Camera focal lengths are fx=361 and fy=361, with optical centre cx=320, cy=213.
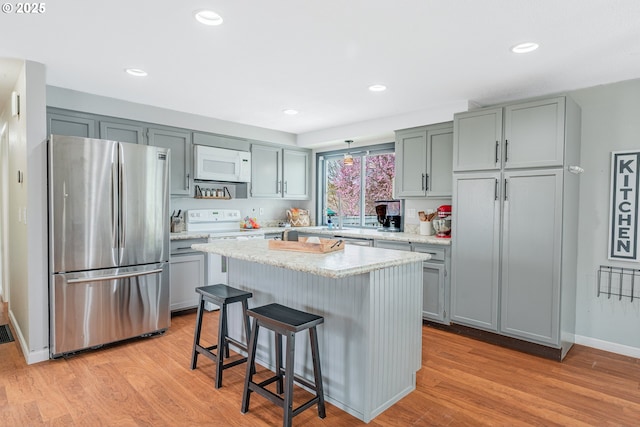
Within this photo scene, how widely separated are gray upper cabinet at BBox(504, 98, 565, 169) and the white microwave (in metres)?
3.16

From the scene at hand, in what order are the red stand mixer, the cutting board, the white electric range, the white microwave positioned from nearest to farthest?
the cutting board < the red stand mixer < the white electric range < the white microwave

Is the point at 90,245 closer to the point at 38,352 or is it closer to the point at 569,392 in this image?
the point at 38,352

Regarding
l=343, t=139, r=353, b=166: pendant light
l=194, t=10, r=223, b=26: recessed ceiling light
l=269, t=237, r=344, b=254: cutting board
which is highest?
l=194, t=10, r=223, b=26: recessed ceiling light

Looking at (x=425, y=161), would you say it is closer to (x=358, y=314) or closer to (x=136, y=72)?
(x=358, y=314)

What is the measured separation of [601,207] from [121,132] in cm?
472

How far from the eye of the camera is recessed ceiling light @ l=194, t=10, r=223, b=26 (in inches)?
79.5

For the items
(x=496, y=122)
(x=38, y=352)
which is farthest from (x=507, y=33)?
(x=38, y=352)

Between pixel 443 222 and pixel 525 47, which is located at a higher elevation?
pixel 525 47

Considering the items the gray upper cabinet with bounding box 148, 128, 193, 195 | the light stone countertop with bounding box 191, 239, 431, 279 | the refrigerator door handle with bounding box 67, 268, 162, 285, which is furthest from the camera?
the gray upper cabinet with bounding box 148, 128, 193, 195

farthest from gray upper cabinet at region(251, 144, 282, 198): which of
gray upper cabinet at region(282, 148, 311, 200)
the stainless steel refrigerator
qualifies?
the stainless steel refrigerator

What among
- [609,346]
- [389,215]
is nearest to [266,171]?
[389,215]

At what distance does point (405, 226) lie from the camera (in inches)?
183

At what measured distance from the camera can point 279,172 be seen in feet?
17.8

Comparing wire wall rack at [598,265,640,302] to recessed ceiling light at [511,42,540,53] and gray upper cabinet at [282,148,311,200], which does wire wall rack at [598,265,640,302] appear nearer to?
recessed ceiling light at [511,42,540,53]
